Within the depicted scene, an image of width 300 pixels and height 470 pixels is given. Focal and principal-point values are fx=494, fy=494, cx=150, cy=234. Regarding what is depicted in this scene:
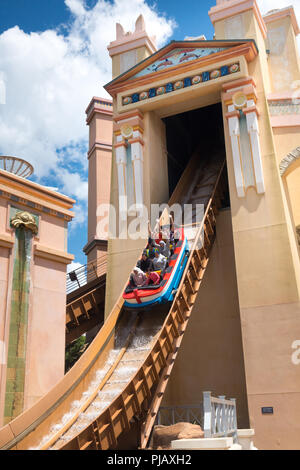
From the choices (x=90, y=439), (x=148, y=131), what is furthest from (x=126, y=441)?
(x=148, y=131)

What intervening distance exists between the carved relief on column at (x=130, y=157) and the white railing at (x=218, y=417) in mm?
7832

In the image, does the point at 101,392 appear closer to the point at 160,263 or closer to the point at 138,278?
the point at 138,278

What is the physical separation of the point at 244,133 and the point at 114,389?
8.57 meters

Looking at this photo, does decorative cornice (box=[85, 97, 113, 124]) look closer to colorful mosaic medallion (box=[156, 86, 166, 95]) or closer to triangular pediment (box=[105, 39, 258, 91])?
triangular pediment (box=[105, 39, 258, 91])

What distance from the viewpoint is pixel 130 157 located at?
16.5m

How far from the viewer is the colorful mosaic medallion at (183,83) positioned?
15422mm

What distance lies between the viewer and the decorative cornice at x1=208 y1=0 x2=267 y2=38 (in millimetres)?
16078

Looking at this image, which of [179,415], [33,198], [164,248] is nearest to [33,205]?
[33,198]

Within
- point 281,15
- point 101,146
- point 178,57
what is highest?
point 281,15

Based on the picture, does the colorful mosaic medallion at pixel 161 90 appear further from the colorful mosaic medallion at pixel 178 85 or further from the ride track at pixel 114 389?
the ride track at pixel 114 389

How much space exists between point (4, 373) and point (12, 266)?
91.8 inches

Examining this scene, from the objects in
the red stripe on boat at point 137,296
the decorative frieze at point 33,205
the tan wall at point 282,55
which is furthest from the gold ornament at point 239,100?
the red stripe on boat at point 137,296

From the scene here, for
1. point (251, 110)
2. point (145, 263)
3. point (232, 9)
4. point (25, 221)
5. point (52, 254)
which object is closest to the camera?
point (25, 221)

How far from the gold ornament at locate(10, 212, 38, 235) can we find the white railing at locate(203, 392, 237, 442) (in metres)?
Result: 5.73
